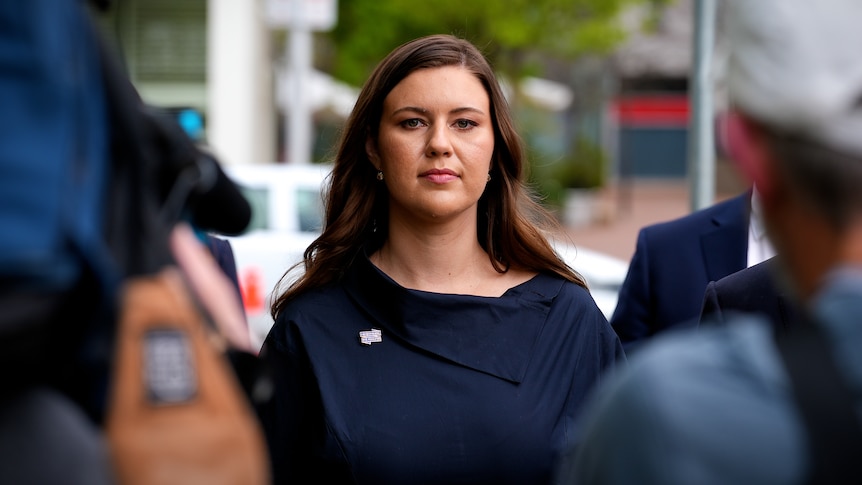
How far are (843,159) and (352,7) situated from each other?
23.0 metres

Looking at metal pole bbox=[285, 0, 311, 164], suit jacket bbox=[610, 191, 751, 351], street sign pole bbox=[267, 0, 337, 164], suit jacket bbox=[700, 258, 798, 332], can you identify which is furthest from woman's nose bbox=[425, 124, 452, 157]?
metal pole bbox=[285, 0, 311, 164]

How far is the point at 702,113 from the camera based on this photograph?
6363 mm

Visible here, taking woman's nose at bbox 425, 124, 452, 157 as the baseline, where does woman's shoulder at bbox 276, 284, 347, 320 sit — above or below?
below

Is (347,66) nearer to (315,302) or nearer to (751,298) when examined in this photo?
(315,302)

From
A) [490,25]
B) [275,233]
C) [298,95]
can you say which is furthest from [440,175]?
[490,25]

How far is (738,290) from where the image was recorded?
313cm

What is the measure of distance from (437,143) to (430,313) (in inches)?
18.6

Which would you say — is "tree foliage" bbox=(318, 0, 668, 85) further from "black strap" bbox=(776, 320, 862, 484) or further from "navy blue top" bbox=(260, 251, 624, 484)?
"black strap" bbox=(776, 320, 862, 484)

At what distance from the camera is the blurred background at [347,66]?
13.5 metres

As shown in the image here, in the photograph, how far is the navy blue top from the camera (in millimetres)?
3072

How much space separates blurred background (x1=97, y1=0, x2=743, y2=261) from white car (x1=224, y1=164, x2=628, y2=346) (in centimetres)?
109

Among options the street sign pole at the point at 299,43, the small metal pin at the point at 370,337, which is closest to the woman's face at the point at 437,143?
the small metal pin at the point at 370,337

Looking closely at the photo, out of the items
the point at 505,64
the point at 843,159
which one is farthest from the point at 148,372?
the point at 505,64

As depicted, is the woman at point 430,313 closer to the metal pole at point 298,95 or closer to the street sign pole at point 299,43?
the street sign pole at point 299,43
